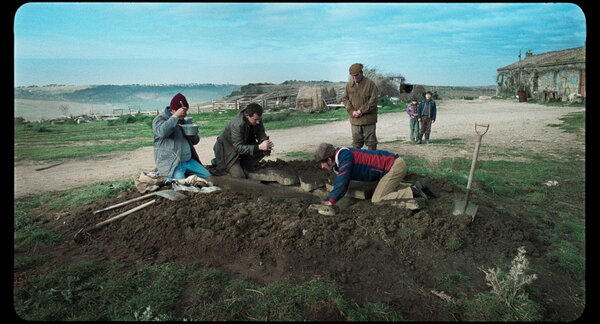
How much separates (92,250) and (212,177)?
1.98 m

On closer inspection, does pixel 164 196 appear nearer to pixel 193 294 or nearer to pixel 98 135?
pixel 193 294

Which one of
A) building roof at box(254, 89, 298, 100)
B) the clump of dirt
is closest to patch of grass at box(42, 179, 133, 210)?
the clump of dirt

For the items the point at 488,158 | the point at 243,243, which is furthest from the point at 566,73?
the point at 243,243

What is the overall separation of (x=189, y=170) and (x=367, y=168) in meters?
3.01

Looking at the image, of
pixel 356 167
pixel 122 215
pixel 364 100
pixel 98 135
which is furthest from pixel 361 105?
pixel 98 135

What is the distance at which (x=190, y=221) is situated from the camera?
4.52m

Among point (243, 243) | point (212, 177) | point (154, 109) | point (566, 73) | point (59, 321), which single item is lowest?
point (59, 321)

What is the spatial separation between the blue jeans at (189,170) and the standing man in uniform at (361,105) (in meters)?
2.86

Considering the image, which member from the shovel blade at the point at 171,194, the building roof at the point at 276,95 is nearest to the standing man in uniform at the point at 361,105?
the shovel blade at the point at 171,194

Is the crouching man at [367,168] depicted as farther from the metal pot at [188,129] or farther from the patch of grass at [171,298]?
the metal pot at [188,129]

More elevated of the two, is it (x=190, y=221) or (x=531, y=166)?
(x=531, y=166)

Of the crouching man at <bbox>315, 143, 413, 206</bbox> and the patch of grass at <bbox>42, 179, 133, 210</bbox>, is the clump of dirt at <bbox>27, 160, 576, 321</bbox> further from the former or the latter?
the patch of grass at <bbox>42, 179, 133, 210</bbox>

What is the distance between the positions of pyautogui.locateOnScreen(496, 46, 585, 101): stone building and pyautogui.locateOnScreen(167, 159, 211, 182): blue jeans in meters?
25.4

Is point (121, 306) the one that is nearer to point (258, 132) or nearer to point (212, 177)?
point (212, 177)
